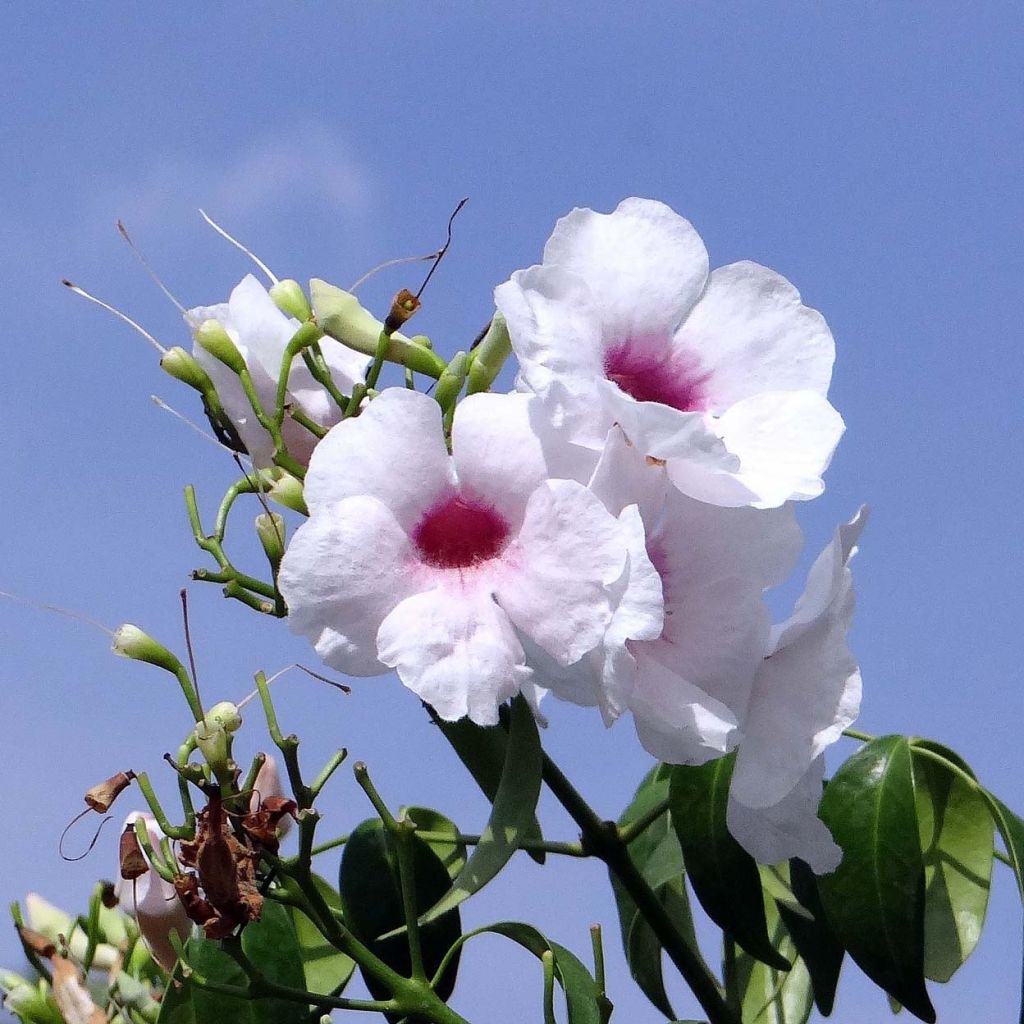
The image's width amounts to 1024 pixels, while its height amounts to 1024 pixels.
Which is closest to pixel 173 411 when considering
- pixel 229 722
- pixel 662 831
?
pixel 229 722

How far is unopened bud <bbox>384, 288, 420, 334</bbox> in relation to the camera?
57.9 inches

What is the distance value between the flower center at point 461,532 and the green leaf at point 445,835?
581mm

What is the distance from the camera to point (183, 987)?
5.43 feet

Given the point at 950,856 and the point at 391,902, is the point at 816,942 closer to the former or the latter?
the point at 950,856

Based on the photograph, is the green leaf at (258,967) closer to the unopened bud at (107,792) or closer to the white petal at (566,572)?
the unopened bud at (107,792)

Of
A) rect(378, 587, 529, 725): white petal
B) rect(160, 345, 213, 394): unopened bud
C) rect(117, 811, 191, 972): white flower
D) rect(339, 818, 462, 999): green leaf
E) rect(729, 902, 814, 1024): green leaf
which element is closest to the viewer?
rect(378, 587, 529, 725): white petal

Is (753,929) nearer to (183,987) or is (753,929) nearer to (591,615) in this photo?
(591,615)

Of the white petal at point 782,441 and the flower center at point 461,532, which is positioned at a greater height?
the white petal at point 782,441

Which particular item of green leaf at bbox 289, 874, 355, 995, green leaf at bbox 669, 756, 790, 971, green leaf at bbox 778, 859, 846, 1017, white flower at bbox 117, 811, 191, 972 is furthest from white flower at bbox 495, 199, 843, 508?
white flower at bbox 117, 811, 191, 972

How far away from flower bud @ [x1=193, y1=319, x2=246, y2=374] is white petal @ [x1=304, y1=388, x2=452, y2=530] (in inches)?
10.6

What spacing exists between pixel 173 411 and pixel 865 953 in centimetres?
99

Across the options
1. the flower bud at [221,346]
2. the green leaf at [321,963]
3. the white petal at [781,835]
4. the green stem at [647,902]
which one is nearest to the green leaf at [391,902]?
the green leaf at [321,963]

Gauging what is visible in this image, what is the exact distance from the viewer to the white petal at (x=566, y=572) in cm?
126

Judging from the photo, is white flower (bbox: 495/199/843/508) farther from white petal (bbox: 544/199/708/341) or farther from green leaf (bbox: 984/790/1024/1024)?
green leaf (bbox: 984/790/1024/1024)
